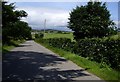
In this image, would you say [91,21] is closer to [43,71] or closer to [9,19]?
[9,19]

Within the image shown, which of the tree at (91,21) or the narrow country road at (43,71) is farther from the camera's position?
the tree at (91,21)

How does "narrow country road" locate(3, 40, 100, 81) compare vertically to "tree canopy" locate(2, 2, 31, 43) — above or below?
below

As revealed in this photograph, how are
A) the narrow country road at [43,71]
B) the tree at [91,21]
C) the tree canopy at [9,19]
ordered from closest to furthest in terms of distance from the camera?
the narrow country road at [43,71] → the tree at [91,21] → the tree canopy at [9,19]

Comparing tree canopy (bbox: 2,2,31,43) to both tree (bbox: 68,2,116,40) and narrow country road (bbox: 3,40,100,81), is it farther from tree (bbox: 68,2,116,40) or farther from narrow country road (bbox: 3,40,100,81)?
narrow country road (bbox: 3,40,100,81)

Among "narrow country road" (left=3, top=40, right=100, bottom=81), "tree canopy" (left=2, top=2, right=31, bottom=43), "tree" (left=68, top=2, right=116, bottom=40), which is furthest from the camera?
"tree canopy" (left=2, top=2, right=31, bottom=43)

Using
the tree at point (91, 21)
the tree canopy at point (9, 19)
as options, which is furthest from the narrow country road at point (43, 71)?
the tree canopy at point (9, 19)

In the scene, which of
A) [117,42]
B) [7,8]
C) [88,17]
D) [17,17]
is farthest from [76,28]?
[117,42]

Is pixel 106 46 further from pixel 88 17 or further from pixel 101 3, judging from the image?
pixel 101 3

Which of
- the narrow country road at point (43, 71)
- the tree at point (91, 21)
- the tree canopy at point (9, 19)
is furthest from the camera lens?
the tree canopy at point (9, 19)

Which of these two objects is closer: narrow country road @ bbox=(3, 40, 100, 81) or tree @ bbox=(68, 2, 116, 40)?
narrow country road @ bbox=(3, 40, 100, 81)

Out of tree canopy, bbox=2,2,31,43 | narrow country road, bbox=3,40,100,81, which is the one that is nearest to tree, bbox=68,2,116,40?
tree canopy, bbox=2,2,31,43

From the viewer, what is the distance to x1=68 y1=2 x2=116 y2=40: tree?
36.6 m

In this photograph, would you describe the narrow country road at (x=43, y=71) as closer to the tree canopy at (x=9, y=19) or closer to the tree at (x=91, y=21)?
the tree at (x=91, y=21)

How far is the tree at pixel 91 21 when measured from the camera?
36.6m
